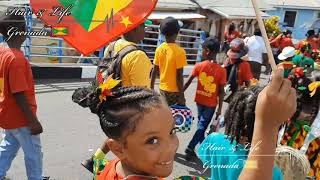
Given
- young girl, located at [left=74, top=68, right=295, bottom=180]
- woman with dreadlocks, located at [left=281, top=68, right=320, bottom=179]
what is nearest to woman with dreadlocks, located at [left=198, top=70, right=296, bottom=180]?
young girl, located at [left=74, top=68, right=295, bottom=180]

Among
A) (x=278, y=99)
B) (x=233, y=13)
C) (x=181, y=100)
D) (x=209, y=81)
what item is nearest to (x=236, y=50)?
(x=209, y=81)

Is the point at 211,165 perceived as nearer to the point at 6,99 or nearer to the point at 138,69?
the point at 138,69

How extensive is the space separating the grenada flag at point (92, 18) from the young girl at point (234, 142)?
64cm

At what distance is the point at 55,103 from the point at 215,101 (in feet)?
9.46

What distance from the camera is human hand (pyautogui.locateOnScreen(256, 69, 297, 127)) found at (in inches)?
44.7

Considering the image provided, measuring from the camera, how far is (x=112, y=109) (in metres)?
1.57

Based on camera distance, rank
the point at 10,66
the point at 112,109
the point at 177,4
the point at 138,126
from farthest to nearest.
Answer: the point at 177,4 → the point at 10,66 → the point at 112,109 → the point at 138,126

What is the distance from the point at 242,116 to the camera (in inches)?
75.2

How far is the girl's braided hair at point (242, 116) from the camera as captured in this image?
1.84 m

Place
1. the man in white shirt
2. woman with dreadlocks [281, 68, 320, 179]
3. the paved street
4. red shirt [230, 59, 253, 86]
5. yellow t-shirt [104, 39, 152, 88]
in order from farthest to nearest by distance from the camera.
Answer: the man in white shirt → red shirt [230, 59, 253, 86] → the paved street → yellow t-shirt [104, 39, 152, 88] → woman with dreadlocks [281, 68, 320, 179]

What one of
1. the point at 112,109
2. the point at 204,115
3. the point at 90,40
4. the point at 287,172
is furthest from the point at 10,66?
the point at 204,115

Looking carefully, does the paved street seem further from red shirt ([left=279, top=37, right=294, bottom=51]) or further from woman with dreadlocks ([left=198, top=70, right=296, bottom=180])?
red shirt ([left=279, top=37, right=294, bottom=51])

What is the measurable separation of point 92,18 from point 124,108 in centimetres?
74

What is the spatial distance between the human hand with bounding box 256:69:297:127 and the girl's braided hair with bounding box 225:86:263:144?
639 millimetres
